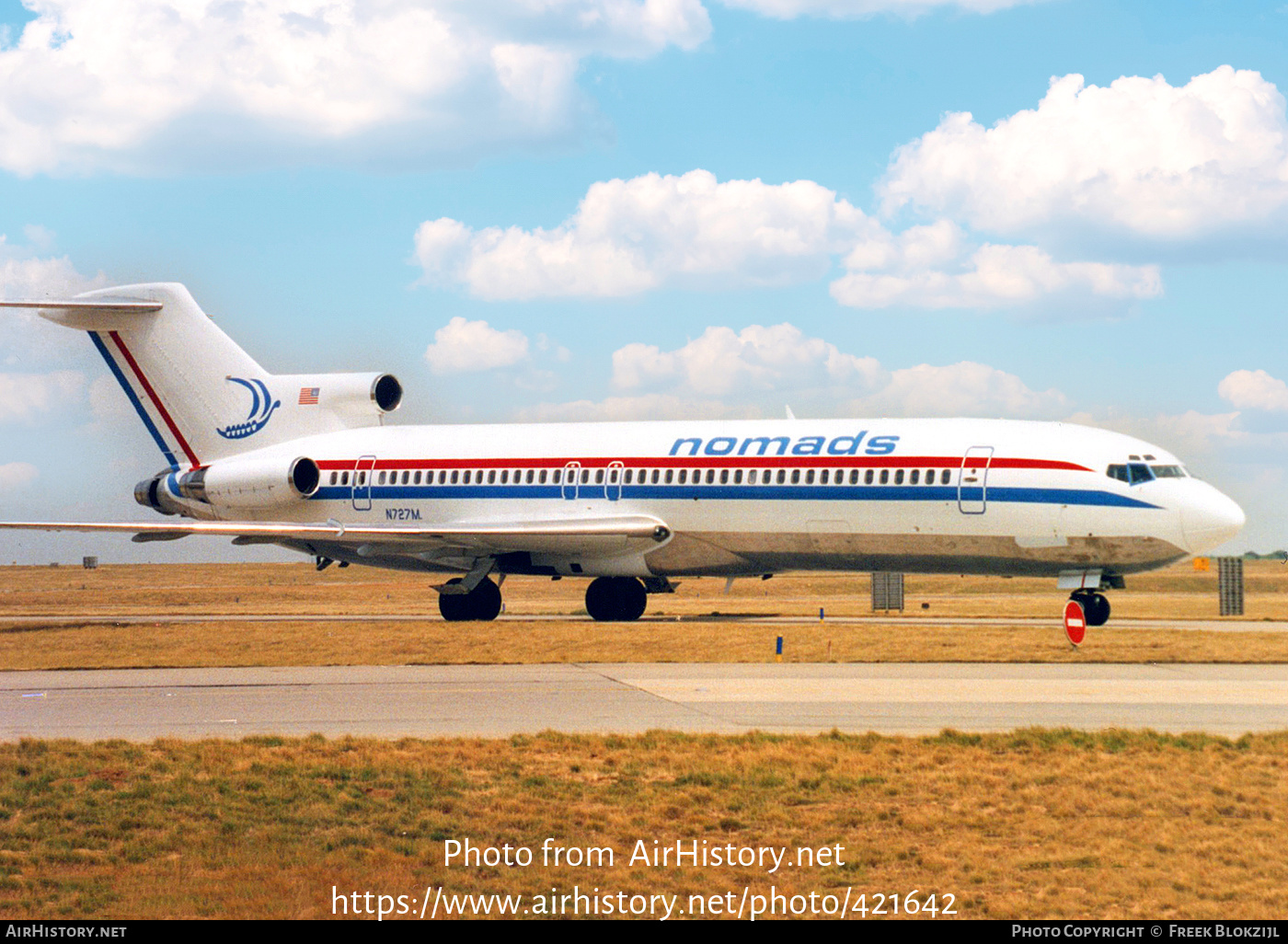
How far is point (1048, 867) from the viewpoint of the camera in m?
9.59

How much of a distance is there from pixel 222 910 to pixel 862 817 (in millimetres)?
4946

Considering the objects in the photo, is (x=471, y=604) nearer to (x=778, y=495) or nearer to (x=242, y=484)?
(x=242, y=484)

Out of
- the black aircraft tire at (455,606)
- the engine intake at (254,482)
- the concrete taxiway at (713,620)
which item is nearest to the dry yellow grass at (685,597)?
the concrete taxiway at (713,620)

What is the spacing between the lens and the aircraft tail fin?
3953 centimetres

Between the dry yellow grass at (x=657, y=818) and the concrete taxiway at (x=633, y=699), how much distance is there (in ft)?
4.65

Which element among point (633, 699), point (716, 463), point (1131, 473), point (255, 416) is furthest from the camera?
point (255, 416)

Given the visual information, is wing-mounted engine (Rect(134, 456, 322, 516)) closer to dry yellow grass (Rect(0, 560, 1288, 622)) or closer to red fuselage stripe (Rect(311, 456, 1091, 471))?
red fuselage stripe (Rect(311, 456, 1091, 471))

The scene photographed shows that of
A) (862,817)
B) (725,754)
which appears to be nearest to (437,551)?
(725,754)

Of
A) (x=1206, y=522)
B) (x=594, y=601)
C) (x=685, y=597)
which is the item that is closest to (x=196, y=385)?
(x=594, y=601)

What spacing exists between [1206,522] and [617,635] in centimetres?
1203

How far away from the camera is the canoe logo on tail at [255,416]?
39812mm

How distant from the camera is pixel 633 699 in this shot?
17734mm

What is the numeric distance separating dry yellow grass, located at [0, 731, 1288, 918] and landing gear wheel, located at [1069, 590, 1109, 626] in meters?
14.9

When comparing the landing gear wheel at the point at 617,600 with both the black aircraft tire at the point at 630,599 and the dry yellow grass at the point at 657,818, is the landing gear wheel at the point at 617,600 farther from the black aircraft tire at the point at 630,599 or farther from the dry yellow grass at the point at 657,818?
the dry yellow grass at the point at 657,818
